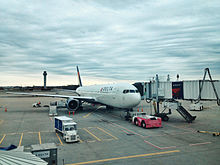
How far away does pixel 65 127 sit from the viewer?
18.6 meters

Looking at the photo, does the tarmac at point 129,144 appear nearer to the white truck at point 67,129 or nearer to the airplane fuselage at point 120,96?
the white truck at point 67,129

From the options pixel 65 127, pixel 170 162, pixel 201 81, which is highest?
pixel 201 81

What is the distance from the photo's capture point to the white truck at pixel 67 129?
17250mm

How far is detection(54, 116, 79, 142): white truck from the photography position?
56.6 ft

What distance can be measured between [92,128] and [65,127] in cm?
526

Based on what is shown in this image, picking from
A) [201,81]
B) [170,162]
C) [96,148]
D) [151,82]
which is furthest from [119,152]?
[151,82]

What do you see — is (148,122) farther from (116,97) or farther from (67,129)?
(67,129)

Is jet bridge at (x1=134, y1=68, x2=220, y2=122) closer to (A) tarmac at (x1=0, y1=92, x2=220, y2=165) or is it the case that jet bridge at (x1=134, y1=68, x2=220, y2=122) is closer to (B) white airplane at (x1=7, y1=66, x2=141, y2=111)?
(B) white airplane at (x1=7, y1=66, x2=141, y2=111)

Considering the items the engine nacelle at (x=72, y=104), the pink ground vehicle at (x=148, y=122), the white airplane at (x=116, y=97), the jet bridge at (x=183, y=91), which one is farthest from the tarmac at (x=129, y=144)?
the engine nacelle at (x=72, y=104)

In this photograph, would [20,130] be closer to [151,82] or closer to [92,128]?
[92,128]

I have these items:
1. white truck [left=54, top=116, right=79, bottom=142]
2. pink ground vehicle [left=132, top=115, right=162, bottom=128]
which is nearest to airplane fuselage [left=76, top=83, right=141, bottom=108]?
pink ground vehicle [left=132, top=115, right=162, bottom=128]

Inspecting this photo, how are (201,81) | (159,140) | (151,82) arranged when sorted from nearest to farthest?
(159,140) → (201,81) → (151,82)

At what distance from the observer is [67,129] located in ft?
61.4

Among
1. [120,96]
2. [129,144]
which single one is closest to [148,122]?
[129,144]
